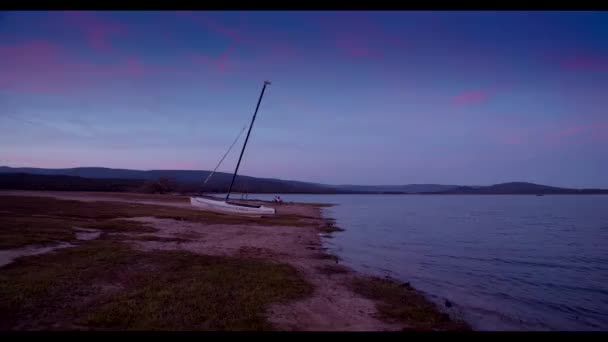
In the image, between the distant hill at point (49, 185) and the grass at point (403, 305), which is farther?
the distant hill at point (49, 185)

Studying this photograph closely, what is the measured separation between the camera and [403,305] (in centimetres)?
1338

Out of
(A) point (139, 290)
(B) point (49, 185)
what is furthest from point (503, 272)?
(B) point (49, 185)

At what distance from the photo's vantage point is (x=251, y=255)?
20.7 m

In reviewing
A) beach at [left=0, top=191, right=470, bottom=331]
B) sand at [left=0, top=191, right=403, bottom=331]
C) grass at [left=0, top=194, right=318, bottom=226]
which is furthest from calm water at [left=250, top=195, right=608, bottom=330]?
grass at [left=0, top=194, right=318, bottom=226]

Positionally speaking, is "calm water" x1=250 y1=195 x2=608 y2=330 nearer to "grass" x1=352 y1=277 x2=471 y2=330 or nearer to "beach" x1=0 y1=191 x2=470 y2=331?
"grass" x1=352 y1=277 x2=471 y2=330

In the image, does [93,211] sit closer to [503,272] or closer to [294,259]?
[294,259]

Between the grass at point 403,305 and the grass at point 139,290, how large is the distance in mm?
2711

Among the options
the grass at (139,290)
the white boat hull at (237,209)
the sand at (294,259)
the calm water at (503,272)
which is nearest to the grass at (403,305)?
the sand at (294,259)

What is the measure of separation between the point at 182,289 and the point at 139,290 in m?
1.33

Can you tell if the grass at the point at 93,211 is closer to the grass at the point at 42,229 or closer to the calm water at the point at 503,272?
the grass at the point at 42,229

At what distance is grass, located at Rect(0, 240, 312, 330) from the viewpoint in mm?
9430

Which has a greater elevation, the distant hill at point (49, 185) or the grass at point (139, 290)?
the distant hill at point (49, 185)

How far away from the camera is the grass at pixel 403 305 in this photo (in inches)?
454

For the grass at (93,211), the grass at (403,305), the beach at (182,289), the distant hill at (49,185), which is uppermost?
the distant hill at (49,185)
